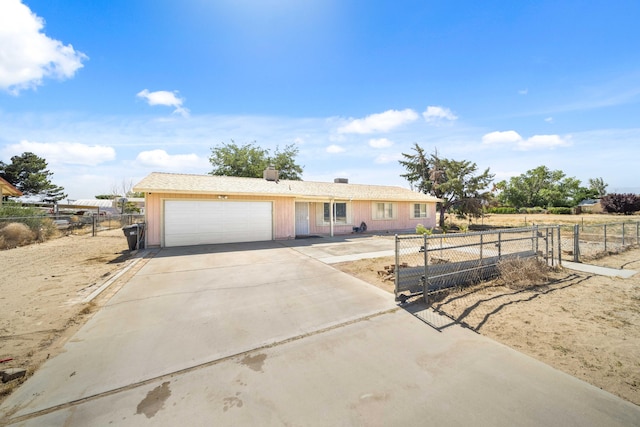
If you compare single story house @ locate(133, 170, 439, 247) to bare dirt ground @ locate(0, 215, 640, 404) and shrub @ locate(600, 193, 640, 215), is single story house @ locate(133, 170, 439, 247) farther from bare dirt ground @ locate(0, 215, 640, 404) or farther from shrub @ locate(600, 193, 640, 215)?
shrub @ locate(600, 193, 640, 215)

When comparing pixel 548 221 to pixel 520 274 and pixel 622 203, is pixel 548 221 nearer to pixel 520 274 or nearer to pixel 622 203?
pixel 622 203

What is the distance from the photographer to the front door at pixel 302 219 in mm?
15641

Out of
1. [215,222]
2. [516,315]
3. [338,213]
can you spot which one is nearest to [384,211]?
[338,213]

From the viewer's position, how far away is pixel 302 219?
51.9 ft

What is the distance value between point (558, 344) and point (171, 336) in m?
5.27

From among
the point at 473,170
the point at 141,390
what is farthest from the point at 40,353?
the point at 473,170

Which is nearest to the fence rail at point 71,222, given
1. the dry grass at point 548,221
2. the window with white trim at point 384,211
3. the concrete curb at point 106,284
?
the concrete curb at point 106,284

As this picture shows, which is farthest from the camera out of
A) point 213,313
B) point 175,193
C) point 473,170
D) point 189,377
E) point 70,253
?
point 473,170

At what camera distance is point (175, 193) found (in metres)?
11.4

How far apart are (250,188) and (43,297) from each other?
9.45 m

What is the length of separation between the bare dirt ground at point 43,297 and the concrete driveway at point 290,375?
1.11 feet

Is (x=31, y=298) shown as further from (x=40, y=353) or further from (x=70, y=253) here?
(x=70, y=253)

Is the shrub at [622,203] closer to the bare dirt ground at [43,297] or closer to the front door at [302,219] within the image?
the front door at [302,219]

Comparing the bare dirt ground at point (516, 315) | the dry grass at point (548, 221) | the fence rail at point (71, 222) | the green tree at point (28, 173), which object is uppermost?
the green tree at point (28, 173)
